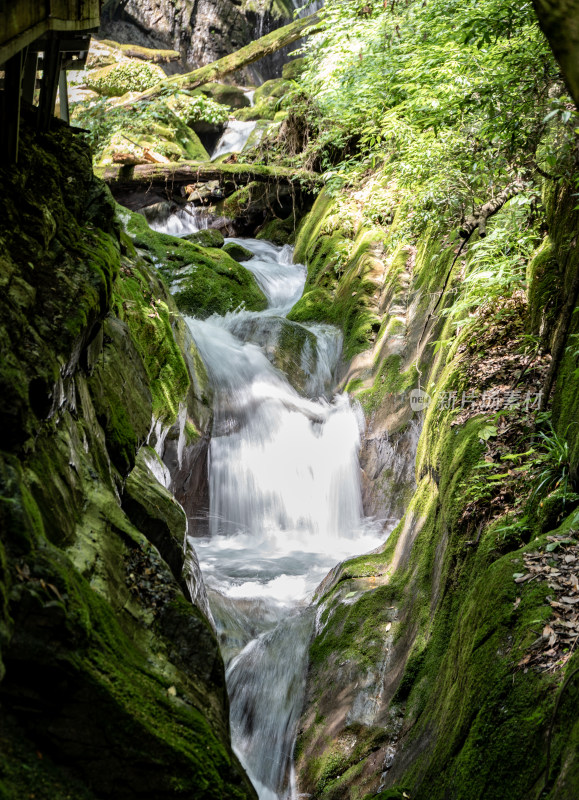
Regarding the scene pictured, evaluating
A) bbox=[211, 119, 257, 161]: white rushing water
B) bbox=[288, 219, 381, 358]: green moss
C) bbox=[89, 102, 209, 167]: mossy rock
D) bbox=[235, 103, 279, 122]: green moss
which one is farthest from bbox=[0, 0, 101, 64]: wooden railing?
bbox=[235, 103, 279, 122]: green moss

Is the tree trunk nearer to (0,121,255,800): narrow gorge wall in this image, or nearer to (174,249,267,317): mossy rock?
(0,121,255,800): narrow gorge wall

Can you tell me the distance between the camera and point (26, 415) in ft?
10.3

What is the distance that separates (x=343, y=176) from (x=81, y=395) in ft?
37.1

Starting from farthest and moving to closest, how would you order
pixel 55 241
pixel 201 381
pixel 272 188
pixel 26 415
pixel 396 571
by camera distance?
pixel 272 188, pixel 201 381, pixel 396 571, pixel 55 241, pixel 26 415

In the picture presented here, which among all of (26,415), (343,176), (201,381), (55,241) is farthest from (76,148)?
(343,176)

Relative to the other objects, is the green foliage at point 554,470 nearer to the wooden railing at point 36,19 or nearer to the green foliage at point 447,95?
the green foliage at point 447,95

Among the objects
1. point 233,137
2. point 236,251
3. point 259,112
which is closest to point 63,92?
point 236,251

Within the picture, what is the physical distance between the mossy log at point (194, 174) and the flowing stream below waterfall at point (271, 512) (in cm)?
437

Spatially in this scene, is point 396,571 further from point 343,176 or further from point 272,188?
point 272,188

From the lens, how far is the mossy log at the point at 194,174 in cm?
1736

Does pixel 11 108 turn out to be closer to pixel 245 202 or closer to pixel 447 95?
pixel 447 95

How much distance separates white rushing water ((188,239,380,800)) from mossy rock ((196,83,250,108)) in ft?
65.5

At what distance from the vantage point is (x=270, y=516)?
10.5 metres

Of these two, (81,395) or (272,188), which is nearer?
(81,395)
